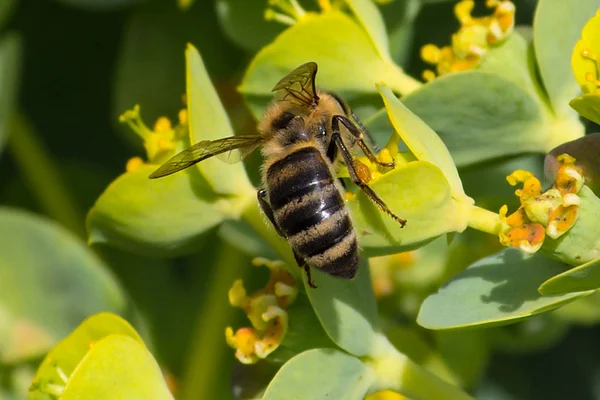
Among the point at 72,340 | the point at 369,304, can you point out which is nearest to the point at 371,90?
the point at 369,304

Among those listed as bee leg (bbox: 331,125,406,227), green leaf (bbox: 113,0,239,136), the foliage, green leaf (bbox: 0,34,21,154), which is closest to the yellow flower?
the foliage

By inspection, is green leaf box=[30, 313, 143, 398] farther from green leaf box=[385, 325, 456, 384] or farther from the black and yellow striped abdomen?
green leaf box=[385, 325, 456, 384]

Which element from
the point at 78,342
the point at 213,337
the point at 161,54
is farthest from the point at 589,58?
the point at 161,54

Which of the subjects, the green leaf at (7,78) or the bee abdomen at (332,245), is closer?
the bee abdomen at (332,245)

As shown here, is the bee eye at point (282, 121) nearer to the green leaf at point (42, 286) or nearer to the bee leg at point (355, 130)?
the bee leg at point (355, 130)

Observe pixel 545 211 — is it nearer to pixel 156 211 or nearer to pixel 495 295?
pixel 495 295

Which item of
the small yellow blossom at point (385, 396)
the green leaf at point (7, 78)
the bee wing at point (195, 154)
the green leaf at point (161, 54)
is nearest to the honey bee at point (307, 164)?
the bee wing at point (195, 154)
